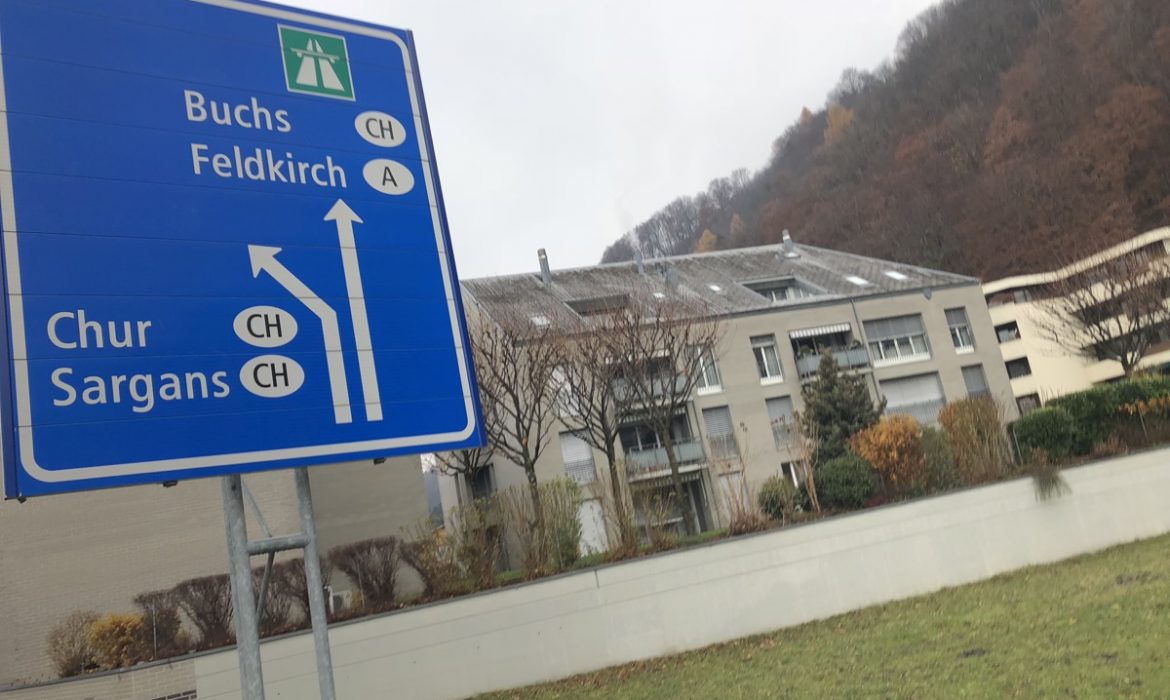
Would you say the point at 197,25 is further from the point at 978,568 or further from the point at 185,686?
the point at 978,568

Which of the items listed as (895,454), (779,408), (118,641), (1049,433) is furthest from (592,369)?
(779,408)

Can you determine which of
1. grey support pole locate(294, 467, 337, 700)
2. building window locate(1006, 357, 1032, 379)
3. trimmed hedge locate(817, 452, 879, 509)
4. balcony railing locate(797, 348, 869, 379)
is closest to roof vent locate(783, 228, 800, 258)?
balcony railing locate(797, 348, 869, 379)

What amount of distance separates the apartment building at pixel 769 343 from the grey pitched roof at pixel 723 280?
3.2 inches

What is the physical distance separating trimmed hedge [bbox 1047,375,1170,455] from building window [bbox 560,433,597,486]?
48.7 feet

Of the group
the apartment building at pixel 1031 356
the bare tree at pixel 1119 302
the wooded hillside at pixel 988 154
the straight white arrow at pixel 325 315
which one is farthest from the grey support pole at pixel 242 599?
the apartment building at pixel 1031 356

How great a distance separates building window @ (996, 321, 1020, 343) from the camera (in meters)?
50.5

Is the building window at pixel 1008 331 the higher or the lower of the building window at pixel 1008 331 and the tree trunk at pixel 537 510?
the higher

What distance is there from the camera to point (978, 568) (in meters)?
12.1

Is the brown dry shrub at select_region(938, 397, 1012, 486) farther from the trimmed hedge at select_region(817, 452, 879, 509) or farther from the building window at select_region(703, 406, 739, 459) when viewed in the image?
the building window at select_region(703, 406, 739, 459)

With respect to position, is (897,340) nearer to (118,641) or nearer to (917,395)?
(917,395)

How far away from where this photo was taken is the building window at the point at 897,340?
104 feet

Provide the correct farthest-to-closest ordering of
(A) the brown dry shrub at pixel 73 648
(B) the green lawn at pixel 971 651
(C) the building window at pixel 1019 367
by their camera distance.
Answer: (C) the building window at pixel 1019 367, (A) the brown dry shrub at pixel 73 648, (B) the green lawn at pixel 971 651

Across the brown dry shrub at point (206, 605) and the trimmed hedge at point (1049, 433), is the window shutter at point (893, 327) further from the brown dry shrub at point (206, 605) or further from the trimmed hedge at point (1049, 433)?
the brown dry shrub at point (206, 605)

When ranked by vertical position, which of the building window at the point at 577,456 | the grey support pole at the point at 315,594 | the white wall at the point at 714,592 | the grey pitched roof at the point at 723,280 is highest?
the grey pitched roof at the point at 723,280
